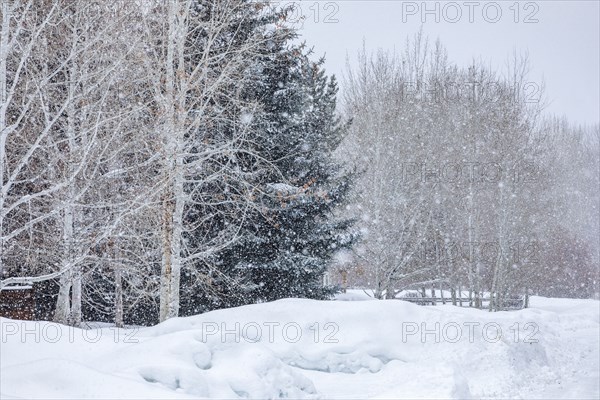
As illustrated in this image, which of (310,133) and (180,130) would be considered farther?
(310,133)

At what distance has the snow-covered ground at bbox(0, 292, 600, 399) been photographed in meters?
6.64

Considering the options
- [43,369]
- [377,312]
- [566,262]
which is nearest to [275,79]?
[377,312]

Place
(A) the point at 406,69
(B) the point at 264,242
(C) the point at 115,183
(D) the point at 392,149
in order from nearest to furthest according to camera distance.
Result: 1. (C) the point at 115,183
2. (B) the point at 264,242
3. (D) the point at 392,149
4. (A) the point at 406,69

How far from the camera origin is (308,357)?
366 inches

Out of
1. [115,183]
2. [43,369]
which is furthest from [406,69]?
[43,369]

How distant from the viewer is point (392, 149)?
2222 centimetres

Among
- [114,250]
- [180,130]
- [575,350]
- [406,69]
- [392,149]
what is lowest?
[575,350]

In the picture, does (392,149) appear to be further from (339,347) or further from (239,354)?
(239,354)

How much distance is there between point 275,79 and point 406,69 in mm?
16319

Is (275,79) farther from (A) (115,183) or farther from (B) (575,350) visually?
(B) (575,350)

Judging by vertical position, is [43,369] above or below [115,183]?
below

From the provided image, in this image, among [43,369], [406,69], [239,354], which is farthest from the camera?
[406,69]

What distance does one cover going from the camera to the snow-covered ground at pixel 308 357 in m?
6.64

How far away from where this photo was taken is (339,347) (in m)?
9.53
